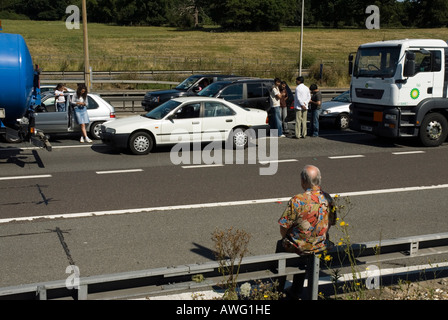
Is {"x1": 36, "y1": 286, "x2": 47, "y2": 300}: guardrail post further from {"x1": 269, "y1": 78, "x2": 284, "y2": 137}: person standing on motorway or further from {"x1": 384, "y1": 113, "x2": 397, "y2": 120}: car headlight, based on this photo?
{"x1": 269, "y1": 78, "x2": 284, "y2": 137}: person standing on motorway

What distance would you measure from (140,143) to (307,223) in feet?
31.4

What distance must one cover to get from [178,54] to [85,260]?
6448cm

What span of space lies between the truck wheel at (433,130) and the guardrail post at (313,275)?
37.3 ft

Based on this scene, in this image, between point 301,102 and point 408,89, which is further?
point 301,102

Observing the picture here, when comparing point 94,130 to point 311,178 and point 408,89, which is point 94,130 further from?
point 311,178

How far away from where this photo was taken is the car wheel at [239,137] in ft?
49.9

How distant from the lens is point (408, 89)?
48.9 feet

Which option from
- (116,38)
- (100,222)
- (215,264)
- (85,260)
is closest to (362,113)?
(100,222)

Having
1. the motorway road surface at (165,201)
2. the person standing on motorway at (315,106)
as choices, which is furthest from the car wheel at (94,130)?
the person standing on motorway at (315,106)

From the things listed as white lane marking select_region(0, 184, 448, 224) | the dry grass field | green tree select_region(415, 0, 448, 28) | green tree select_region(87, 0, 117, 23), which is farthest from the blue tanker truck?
green tree select_region(415, 0, 448, 28)

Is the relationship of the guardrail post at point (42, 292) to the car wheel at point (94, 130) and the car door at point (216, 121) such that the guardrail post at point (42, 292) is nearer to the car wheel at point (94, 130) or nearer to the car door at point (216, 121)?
the car door at point (216, 121)

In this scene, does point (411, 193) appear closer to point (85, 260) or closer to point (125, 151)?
point (85, 260)

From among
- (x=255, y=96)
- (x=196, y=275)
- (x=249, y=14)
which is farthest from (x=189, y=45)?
(x=196, y=275)

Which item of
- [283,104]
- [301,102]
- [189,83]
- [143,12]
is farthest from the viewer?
[143,12]
